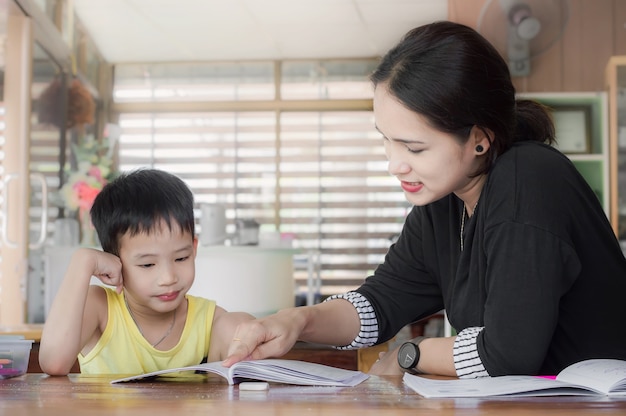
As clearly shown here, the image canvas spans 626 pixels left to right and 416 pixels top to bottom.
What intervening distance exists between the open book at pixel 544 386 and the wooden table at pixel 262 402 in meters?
0.02

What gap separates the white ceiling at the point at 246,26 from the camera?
6617 mm

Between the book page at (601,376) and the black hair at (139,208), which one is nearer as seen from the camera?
the book page at (601,376)

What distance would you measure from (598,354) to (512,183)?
30 cm

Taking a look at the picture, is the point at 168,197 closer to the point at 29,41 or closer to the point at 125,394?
the point at 125,394

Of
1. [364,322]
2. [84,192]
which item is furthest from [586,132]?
[364,322]

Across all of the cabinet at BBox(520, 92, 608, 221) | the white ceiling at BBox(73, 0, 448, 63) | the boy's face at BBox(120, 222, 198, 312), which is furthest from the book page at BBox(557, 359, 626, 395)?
the white ceiling at BBox(73, 0, 448, 63)

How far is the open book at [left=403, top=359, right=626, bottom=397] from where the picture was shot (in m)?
0.95

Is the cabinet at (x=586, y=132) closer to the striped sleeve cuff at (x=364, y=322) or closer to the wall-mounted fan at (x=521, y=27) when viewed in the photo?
the wall-mounted fan at (x=521, y=27)

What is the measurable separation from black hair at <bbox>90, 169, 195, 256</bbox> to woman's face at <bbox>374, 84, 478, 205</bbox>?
1.59ft

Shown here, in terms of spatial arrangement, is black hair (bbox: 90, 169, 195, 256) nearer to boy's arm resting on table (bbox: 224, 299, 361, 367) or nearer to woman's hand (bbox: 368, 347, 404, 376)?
boy's arm resting on table (bbox: 224, 299, 361, 367)

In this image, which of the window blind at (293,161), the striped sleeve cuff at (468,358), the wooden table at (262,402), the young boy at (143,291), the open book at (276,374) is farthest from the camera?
the window blind at (293,161)

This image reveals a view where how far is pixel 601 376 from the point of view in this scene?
39.0 inches

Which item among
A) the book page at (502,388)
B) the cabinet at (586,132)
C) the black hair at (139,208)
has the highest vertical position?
the cabinet at (586,132)

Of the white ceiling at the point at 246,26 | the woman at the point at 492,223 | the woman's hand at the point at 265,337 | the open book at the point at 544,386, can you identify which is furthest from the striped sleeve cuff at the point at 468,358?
the white ceiling at the point at 246,26
